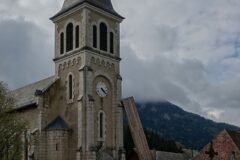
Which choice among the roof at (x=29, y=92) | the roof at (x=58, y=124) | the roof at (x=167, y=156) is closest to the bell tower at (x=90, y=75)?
the roof at (x=58, y=124)

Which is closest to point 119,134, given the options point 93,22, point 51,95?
point 51,95

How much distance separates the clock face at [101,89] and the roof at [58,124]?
5579 millimetres

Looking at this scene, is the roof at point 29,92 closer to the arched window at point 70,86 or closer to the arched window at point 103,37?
the arched window at point 70,86

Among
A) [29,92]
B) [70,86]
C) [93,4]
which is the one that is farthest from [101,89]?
[29,92]

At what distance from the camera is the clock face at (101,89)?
60.7 m

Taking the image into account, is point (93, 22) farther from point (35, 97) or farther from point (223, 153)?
point (223, 153)

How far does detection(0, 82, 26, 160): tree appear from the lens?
137 feet

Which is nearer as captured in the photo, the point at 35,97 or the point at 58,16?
the point at 35,97

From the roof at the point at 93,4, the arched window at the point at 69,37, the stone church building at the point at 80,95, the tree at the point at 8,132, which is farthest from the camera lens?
the arched window at the point at 69,37

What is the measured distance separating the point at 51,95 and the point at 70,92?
2.38m

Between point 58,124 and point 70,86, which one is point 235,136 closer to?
point 70,86

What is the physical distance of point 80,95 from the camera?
5862 centimetres

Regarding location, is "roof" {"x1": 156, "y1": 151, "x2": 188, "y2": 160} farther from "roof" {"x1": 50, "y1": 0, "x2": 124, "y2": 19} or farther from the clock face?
"roof" {"x1": 50, "y1": 0, "x2": 124, "y2": 19}

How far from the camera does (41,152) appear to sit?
58.2m
